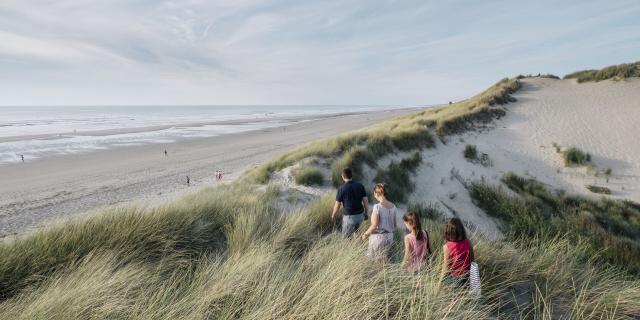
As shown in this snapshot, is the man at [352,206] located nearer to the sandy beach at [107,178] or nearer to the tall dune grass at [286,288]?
the tall dune grass at [286,288]

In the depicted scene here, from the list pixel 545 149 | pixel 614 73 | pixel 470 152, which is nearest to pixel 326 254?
pixel 470 152

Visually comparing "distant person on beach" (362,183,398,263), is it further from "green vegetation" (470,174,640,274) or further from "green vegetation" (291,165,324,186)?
"green vegetation" (291,165,324,186)

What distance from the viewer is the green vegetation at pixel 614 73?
86.0ft

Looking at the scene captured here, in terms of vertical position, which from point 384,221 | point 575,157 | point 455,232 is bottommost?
point 575,157

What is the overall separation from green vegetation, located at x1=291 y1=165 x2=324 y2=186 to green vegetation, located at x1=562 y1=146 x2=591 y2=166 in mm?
12797

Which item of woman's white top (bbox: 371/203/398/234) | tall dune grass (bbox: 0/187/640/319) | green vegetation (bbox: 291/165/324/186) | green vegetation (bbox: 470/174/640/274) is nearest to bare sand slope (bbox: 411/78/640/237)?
green vegetation (bbox: 470/174/640/274)

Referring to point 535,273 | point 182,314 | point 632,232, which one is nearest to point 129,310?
point 182,314

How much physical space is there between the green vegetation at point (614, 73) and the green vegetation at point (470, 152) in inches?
765

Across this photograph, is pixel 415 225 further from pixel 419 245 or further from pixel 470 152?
pixel 470 152

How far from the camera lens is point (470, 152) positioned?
51.6ft

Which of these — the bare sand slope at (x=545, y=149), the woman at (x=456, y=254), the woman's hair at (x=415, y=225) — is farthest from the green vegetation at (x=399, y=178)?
the woman at (x=456, y=254)

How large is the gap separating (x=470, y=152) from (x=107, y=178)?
62.6 ft

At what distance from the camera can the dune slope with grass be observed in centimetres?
292

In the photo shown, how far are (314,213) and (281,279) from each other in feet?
11.3
